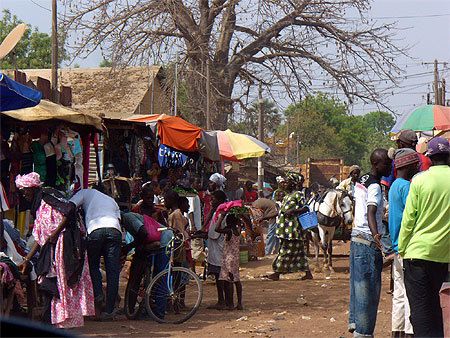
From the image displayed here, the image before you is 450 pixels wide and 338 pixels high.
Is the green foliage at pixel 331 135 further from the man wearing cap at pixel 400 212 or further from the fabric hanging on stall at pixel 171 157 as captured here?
the man wearing cap at pixel 400 212

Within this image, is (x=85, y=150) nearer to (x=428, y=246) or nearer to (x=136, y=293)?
(x=136, y=293)

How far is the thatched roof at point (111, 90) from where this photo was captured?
26.5 metres

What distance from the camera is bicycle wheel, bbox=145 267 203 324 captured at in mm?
8375

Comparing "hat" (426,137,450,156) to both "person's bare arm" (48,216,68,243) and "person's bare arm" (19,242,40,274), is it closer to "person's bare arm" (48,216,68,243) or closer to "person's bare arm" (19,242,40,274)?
"person's bare arm" (48,216,68,243)

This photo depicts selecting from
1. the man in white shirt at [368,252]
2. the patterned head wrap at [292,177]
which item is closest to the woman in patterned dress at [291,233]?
the patterned head wrap at [292,177]

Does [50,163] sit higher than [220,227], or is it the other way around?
[50,163]

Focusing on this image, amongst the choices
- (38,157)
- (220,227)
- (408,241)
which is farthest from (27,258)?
(408,241)

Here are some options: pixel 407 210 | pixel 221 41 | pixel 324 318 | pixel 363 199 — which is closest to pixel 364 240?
pixel 363 199

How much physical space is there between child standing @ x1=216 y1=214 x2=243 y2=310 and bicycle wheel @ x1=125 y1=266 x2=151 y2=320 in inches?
45.0

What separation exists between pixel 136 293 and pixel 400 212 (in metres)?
4.11

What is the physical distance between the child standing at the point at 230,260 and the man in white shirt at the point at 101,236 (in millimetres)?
1671

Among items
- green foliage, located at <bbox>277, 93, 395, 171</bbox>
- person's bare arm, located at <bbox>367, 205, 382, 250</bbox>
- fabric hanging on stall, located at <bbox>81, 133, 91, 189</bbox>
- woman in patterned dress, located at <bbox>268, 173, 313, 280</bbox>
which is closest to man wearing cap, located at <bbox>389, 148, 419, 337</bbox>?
person's bare arm, located at <bbox>367, 205, 382, 250</bbox>

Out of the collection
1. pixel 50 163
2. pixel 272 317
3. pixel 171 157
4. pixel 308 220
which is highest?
pixel 171 157

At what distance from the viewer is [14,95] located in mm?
7117
